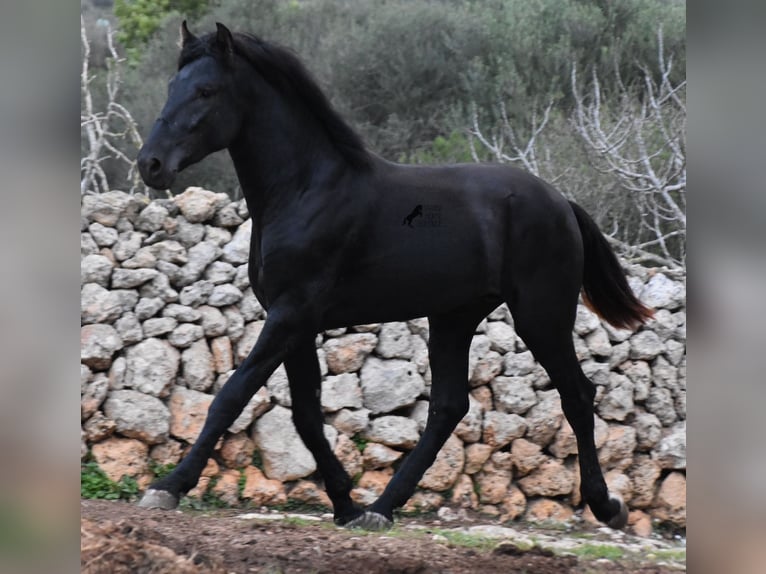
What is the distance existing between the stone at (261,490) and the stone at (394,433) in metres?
0.58

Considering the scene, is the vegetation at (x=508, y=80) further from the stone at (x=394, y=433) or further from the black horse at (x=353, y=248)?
the black horse at (x=353, y=248)

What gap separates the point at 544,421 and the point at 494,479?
44 centimetres

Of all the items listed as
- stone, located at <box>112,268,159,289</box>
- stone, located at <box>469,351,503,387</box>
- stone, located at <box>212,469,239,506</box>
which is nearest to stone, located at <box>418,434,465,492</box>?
stone, located at <box>469,351,503,387</box>

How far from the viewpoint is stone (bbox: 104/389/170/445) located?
5441 millimetres

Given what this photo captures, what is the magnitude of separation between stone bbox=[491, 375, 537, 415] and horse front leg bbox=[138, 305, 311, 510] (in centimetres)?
224

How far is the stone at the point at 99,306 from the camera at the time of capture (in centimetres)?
570

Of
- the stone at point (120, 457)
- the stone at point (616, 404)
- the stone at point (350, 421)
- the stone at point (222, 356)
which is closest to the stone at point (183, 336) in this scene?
the stone at point (222, 356)

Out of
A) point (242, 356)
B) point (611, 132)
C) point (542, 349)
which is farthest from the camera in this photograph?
point (611, 132)
